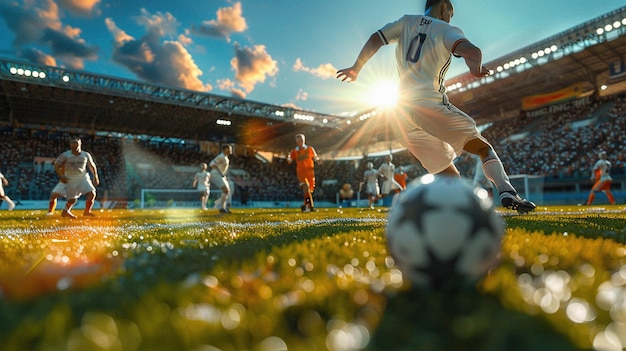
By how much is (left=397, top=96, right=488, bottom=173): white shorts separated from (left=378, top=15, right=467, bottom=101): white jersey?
16 centimetres

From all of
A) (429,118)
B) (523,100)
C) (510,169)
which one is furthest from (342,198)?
(429,118)

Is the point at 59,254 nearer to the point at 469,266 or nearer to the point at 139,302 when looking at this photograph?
the point at 139,302

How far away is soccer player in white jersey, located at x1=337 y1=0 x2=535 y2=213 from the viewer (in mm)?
4148

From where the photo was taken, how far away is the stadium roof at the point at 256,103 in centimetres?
2547

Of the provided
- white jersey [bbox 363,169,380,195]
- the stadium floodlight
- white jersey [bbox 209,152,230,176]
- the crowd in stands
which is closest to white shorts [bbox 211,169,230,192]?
white jersey [bbox 209,152,230,176]

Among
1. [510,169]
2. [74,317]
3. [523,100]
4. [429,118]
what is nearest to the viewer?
[74,317]

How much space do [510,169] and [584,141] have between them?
15.9ft

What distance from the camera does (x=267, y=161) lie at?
4438cm

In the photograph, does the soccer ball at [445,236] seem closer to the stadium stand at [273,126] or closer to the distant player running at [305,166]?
the distant player running at [305,166]

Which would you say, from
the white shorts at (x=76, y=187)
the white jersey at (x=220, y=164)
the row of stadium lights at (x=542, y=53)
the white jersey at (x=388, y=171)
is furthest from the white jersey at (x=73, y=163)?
the row of stadium lights at (x=542, y=53)

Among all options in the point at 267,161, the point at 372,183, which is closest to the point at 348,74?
the point at 372,183

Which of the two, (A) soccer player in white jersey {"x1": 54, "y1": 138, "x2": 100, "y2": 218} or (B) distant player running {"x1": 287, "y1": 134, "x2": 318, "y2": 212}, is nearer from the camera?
(A) soccer player in white jersey {"x1": 54, "y1": 138, "x2": 100, "y2": 218}

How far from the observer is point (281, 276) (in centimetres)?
171

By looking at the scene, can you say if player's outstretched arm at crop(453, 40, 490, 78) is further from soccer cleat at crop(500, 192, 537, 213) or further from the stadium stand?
the stadium stand
